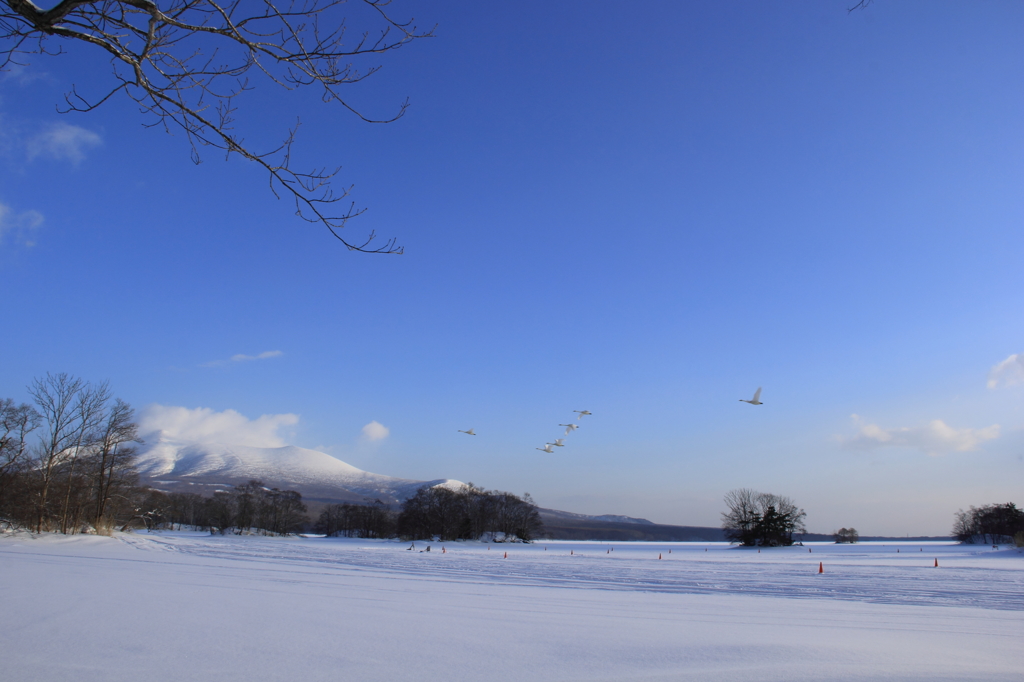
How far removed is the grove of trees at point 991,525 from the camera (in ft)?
249

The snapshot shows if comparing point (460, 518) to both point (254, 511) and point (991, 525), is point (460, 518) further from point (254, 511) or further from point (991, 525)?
point (991, 525)

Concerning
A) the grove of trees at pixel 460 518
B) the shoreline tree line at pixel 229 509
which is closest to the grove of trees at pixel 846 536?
the shoreline tree line at pixel 229 509

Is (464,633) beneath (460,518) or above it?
above

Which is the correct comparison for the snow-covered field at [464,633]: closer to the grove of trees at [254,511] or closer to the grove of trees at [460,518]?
the grove of trees at [460,518]

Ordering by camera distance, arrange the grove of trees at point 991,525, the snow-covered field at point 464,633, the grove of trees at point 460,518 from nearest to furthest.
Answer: the snow-covered field at point 464,633
the grove of trees at point 991,525
the grove of trees at point 460,518

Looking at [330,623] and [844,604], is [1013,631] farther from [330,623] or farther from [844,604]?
[330,623]

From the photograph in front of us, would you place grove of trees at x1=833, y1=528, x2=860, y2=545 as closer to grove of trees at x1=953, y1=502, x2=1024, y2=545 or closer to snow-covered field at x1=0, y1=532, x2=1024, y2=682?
grove of trees at x1=953, y1=502, x2=1024, y2=545

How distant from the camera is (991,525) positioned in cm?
8119

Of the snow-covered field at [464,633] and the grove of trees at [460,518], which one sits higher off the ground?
the snow-covered field at [464,633]

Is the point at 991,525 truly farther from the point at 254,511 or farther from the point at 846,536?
the point at 254,511

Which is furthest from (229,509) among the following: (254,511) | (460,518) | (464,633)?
(464,633)

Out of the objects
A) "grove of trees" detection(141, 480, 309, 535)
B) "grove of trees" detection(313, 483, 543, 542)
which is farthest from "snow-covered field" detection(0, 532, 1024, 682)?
"grove of trees" detection(141, 480, 309, 535)

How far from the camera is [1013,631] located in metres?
8.90

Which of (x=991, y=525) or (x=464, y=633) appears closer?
(x=464, y=633)
